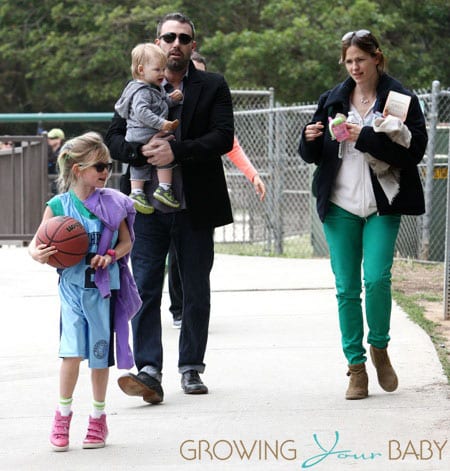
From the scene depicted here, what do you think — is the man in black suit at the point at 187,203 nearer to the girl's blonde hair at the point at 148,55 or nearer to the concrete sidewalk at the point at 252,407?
the girl's blonde hair at the point at 148,55

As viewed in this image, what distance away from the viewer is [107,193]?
5660 millimetres

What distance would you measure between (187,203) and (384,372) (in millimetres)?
1376

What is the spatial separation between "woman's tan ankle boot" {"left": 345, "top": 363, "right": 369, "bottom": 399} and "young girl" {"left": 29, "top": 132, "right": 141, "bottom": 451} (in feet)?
4.33

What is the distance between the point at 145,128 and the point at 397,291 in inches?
196

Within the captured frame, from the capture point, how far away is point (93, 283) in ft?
18.1

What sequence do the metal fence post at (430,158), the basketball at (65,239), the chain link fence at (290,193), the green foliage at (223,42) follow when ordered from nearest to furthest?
the basketball at (65,239) → the metal fence post at (430,158) → the chain link fence at (290,193) → the green foliage at (223,42)

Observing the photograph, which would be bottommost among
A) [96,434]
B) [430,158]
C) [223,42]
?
[96,434]

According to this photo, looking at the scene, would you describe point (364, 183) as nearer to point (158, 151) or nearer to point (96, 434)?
point (158, 151)

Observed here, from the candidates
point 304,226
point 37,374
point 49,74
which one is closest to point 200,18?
point 49,74

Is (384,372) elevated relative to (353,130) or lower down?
lower down

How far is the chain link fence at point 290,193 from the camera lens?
44.1 feet

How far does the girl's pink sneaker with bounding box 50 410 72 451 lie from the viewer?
5.40 metres

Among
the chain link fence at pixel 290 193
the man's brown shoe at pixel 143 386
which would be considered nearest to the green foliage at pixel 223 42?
the chain link fence at pixel 290 193

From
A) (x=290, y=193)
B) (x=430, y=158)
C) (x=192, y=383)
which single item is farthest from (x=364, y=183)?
(x=290, y=193)
